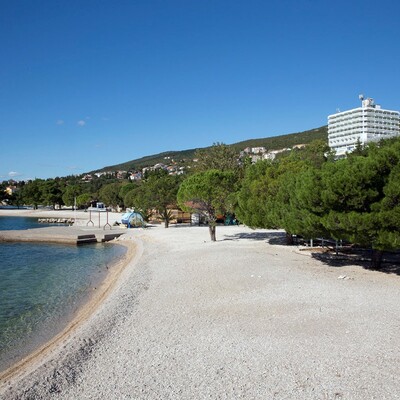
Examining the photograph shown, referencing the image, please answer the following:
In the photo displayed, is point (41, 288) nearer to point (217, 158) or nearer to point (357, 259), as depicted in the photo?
point (357, 259)

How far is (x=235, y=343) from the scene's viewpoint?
877cm

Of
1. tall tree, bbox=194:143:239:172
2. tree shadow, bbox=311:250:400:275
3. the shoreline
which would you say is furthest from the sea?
tall tree, bbox=194:143:239:172

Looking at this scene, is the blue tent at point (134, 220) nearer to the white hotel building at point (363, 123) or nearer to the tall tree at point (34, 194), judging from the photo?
the tall tree at point (34, 194)

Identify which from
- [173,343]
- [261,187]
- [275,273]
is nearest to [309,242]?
[261,187]

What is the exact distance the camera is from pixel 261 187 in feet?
74.7

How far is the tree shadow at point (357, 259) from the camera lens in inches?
682

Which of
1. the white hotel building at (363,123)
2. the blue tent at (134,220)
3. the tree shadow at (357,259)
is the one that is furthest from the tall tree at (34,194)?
the white hotel building at (363,123)

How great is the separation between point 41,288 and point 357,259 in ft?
49.1

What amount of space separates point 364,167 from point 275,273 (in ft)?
17.6

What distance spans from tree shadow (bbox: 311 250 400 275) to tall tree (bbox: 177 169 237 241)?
799 centimetres

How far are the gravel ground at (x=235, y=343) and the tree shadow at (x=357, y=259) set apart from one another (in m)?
1.93

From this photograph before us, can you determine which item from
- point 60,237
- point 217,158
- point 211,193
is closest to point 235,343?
point 211,193

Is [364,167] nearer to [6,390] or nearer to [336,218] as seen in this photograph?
[336,218]

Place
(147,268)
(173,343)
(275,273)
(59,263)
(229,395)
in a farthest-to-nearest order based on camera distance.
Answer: (59,263)
(147,268)
(275,273)
(173,343)
(229,395)
